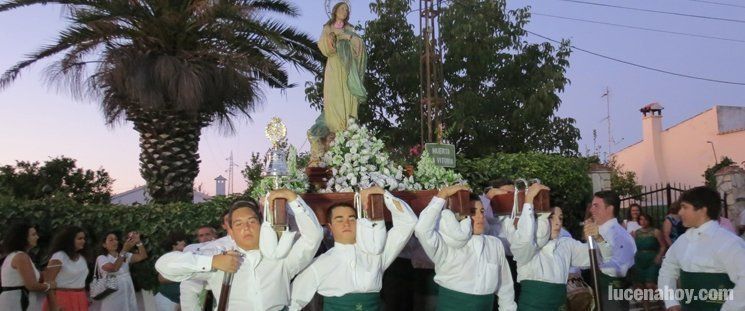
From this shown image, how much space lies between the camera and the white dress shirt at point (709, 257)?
15.5ft

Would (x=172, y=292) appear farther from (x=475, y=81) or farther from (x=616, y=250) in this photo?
(x=475, y=81)

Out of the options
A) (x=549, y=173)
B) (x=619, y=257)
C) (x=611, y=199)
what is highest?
(x=549, y=173)

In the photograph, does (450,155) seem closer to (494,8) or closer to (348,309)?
(348,309)

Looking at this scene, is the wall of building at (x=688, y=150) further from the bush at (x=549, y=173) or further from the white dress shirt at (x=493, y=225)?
the white dress shirt at (x=493, y=225)

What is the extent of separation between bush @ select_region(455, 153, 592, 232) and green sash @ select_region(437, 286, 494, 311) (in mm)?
6803

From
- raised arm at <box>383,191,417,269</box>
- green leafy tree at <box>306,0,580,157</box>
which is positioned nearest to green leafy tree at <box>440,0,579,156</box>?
green leafy tree at <box>306,0,580,157</box>

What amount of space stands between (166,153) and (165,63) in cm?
149

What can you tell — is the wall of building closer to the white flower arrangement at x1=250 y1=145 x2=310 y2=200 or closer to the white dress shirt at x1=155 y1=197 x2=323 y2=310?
the white flower arrangement at x1=250 y1=145 x2=310 y2=200

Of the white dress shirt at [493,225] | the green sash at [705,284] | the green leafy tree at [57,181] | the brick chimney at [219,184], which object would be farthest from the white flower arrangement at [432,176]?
the brick chimney at [219,184]

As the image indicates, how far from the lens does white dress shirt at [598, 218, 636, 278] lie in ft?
22.1

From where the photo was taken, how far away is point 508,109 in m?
17.8

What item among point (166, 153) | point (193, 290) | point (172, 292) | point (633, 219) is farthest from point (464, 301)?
point (166, 153)

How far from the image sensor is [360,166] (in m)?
6.41

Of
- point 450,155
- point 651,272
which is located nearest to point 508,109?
point 651,272
